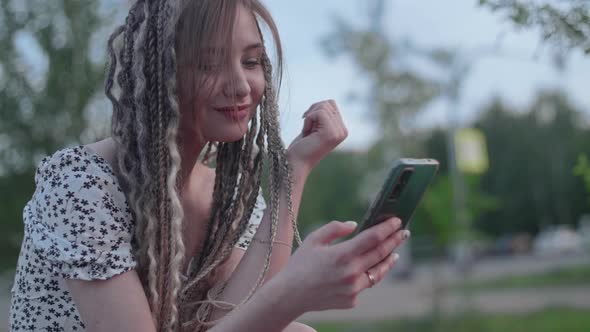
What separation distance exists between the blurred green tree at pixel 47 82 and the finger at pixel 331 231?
4.35 m

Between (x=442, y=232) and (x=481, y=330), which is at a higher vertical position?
(x=442, y=232)

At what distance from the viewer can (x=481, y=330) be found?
27.5 feet

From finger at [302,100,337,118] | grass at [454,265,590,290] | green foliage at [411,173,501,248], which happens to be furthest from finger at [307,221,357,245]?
grass at [454,265,590,290]

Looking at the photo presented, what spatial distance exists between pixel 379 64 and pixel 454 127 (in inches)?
138

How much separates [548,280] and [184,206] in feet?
42.9

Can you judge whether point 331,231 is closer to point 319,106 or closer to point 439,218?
point 319,106

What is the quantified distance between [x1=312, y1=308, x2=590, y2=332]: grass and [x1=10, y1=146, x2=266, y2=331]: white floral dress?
22.8 ft

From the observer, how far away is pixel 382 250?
1197 millimetres

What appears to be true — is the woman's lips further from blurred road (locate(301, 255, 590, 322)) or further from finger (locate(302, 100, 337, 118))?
blurred road (locate(301, 255, 590, 322))

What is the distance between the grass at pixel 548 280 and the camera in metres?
Result: 13.1

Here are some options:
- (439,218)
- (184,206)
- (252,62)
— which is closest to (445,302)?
(439,218)

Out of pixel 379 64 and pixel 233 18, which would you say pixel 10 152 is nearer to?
pixel 233 18

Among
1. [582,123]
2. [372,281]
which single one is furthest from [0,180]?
[582,123]

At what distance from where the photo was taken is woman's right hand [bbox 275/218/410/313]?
1156 millimetres
